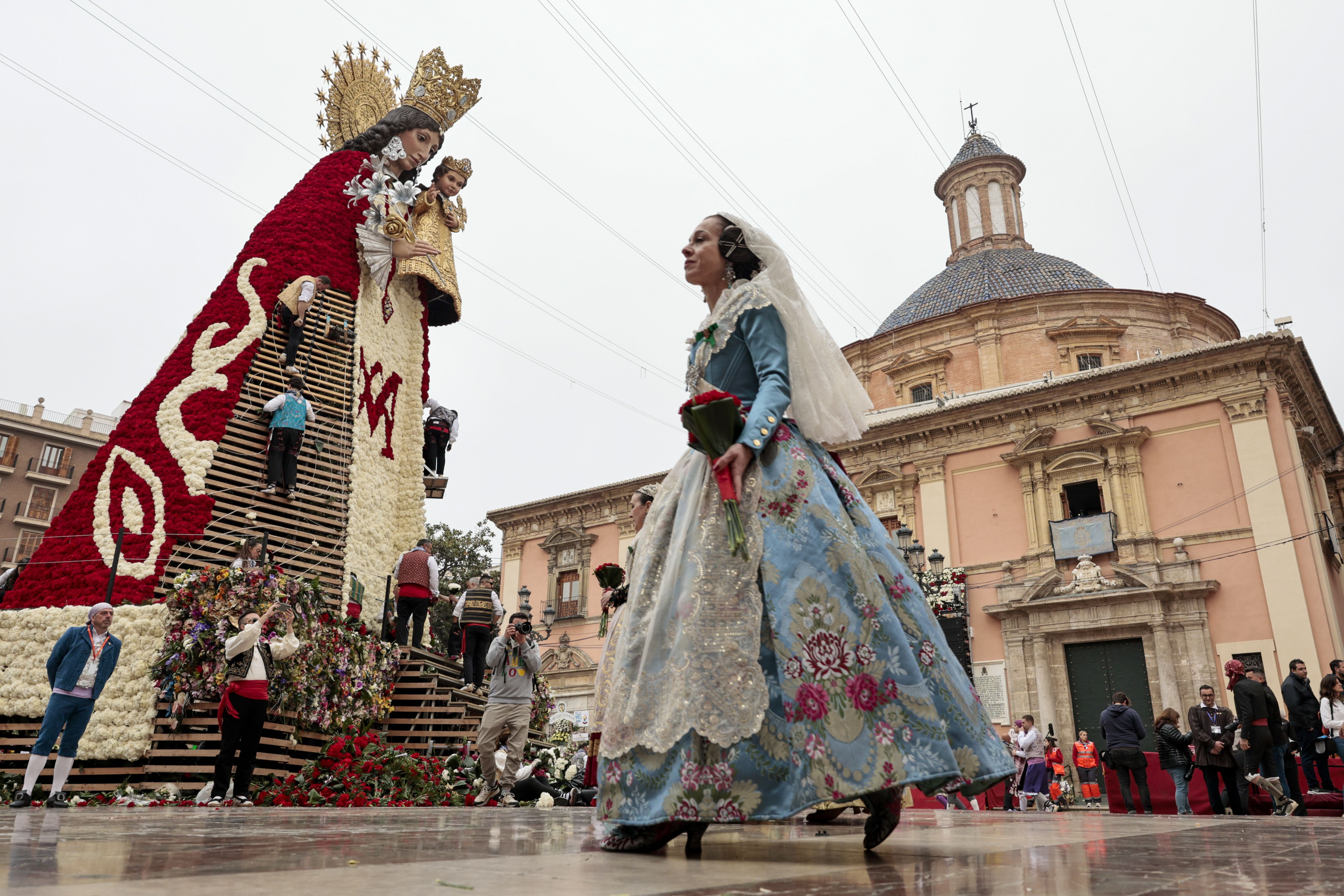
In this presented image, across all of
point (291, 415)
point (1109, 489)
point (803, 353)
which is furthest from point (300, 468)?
point (1109, 489)

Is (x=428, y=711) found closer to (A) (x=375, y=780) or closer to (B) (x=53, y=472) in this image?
(A) (x=375, y=780)

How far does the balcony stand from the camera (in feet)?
128

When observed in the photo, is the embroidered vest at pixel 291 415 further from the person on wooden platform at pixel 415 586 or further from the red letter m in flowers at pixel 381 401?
the person on wooden platform at pixel 415 586

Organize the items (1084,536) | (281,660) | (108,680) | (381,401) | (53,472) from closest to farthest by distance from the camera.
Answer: (108,680) < (281,660) < (381,401) < (1084,536) < (53,472)

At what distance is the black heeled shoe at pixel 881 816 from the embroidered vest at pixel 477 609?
306 inches

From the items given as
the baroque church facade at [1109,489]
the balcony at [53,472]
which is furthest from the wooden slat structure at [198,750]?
the balcony at [53,472]

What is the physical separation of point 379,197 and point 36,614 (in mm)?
5047

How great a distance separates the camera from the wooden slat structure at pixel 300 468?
7906 millimetres

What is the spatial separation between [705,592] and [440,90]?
947 centimetres

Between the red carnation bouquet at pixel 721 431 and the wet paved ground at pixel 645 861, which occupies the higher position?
the red carnation bouquet at pixel 721 431

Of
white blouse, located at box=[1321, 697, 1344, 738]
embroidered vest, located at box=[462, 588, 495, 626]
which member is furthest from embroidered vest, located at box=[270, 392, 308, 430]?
white blouse, located at box=[1321, 697, 1344, 738]

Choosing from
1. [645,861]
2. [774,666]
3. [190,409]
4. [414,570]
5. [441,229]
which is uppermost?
[441,229]

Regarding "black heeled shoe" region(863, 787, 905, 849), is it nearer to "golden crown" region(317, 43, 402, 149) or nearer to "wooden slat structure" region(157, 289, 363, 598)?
"wooden slat structure" region(157, 289, 363, 598)

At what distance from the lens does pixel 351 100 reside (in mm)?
10789
